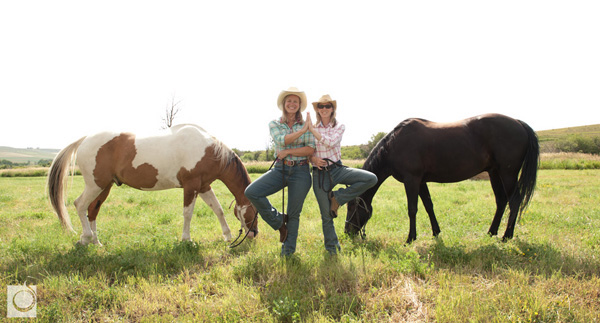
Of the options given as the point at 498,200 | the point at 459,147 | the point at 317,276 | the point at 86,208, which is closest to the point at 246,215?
the point at 317,276

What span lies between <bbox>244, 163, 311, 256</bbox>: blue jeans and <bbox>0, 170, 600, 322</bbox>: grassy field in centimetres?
40

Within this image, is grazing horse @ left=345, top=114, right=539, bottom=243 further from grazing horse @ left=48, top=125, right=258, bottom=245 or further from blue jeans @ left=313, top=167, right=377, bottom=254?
grazing horse @ left=48, top=125, right=258, bottom=245

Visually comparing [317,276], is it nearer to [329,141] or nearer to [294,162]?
[294,162]

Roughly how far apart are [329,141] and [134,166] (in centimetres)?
353

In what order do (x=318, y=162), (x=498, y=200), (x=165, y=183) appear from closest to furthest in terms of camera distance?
(x=318, y=162)
(x=165, y=183)
(x=498, y=200)

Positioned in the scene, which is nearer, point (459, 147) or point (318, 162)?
point (318, 162)

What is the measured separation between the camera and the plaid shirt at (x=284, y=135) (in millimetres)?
4301

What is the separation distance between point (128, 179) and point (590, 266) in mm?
7029

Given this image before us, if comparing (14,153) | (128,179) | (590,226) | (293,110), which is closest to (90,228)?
(128,179)

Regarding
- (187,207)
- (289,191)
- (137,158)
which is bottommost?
(187,207)

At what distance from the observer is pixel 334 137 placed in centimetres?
425

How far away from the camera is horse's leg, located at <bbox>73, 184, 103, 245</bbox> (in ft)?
17.2

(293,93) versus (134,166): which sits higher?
(293,93)

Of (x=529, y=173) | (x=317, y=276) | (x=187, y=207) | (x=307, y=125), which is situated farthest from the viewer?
(x=187, y=207)
